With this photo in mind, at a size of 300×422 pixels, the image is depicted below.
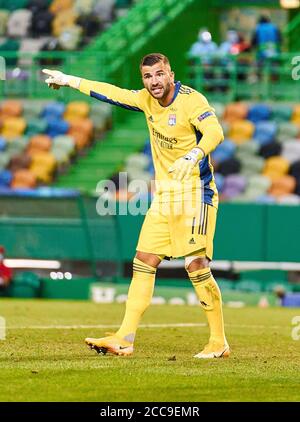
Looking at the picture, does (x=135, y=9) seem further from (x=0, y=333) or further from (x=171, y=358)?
(x=171, y=358)

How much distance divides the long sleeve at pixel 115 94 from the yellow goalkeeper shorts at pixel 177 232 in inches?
34.0

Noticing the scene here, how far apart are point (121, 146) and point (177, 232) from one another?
15158 millimetres

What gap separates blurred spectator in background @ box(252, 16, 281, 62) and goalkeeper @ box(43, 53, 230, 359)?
15.5m

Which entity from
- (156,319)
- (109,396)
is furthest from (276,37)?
(109,396)

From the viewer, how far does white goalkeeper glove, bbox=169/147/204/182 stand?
1009 cm

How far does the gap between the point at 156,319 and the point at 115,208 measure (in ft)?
18.7

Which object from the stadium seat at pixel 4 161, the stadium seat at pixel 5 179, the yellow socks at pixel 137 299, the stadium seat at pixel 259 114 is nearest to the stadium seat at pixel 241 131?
the stadium seat at pixel 259 114

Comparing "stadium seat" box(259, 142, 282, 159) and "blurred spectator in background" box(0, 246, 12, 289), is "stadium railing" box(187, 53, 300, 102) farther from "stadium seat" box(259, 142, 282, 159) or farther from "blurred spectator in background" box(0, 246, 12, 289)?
"blurred spectator in background" box(0, 246, 12, 289)

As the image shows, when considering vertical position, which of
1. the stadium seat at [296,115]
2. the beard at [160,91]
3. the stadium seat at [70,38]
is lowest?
the stadium seat at [296,115]

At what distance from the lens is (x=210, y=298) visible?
1102 centimetres

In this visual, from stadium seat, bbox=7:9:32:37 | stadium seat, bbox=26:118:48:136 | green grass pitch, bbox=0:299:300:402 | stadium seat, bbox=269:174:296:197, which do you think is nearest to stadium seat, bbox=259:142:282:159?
stadium seat, bbox=269:174:296:197

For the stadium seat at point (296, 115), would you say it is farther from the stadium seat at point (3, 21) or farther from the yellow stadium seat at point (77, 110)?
the stadium seat at point (3, 21)

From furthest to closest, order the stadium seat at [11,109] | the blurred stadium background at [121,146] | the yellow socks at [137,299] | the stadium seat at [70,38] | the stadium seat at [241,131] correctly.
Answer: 1. the stadium seat at [70,38]
2. the stadium seat at [11,109]
3. the stadium seat at [241,131]
4. the blurred stadium background at [121,146]
5. the yellow socks at [137,299]

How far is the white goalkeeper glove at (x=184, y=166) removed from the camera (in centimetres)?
1009
